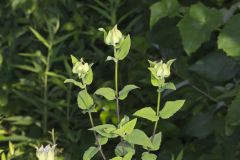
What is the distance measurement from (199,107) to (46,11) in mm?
705

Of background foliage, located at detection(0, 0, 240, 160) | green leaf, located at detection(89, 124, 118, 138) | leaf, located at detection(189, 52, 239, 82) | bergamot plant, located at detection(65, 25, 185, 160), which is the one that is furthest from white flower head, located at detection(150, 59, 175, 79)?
leaf, located at detection(189, 52, 239, 82)

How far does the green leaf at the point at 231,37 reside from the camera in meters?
1.16

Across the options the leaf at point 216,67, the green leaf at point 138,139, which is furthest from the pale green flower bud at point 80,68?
the leaf at point 216,67

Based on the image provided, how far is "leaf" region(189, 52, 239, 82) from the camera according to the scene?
52.1 inches

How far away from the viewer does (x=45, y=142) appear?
5.15 feet

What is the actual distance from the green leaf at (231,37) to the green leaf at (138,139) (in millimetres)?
396

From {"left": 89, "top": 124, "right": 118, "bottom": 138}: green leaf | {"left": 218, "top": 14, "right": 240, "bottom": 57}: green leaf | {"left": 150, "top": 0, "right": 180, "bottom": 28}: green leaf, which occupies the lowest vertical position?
{"left": 150, "top": 0, "right": 180, "bottom": 28}: green leaf

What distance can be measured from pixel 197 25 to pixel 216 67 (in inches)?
4.8

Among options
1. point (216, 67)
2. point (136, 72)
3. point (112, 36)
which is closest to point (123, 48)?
point (112, 36)

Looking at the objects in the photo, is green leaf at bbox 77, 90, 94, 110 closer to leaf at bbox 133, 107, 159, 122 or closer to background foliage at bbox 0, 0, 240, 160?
leaf at bbox 133, 107, 159, 122

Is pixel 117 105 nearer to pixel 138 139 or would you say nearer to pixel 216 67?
pixel 138 139

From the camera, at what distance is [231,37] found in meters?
1.17

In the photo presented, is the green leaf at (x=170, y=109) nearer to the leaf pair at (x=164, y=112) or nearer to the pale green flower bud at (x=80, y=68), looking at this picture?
the leaf pair at (x=164, y=112)

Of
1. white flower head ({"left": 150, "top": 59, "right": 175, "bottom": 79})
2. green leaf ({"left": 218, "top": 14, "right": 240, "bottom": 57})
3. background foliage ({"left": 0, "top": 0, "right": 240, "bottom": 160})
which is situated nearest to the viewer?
white flower head ({"left": 150, "top": 59, "right": 175, "bottom": 79})
